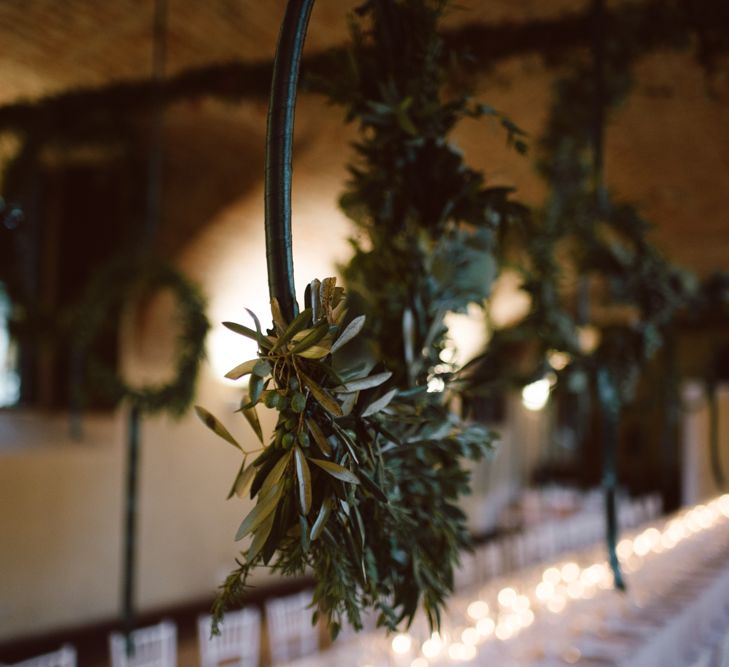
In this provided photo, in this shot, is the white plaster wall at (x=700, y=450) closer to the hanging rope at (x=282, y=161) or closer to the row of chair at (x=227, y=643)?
the row of chair at (x=227, y=643)

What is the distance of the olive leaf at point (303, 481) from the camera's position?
0.76 meters

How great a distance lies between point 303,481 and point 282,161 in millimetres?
354

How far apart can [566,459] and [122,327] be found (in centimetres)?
1148

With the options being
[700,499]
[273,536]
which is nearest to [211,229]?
[273,536]

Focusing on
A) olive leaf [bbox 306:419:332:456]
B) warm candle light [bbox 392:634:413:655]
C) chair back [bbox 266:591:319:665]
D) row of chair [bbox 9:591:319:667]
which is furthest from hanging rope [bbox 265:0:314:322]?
chair back [bbox 266:591:319:665]

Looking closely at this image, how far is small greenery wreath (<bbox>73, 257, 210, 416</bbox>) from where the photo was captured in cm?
385

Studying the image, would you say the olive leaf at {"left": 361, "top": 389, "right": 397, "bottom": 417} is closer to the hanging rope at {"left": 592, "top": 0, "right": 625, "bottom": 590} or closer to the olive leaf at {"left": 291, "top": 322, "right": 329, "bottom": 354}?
the olive leaf at {"left": 291, "top": 322, "right": 329, "bottom": 354}

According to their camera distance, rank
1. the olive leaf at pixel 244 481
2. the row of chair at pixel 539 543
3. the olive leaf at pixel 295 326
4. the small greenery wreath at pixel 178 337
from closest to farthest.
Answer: the olive leaf at pixel 295 326
the olive leaf at pixel 244 481
the small greenery wreath at pixel 178 337
the row of chair at pixel 539 543

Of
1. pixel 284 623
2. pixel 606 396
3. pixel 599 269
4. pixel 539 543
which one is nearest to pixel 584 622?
pixel 284 623

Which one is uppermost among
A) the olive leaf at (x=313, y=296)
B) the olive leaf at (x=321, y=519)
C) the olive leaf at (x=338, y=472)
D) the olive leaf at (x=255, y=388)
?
the olive leaf at (x=313, y=296)

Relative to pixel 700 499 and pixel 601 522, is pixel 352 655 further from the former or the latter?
pixel 700 499

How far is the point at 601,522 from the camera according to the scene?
9961mm

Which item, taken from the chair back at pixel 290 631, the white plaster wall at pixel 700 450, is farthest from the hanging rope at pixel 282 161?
the white plaster wall at pixel 700 450

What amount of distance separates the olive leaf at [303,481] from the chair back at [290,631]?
170 inches
